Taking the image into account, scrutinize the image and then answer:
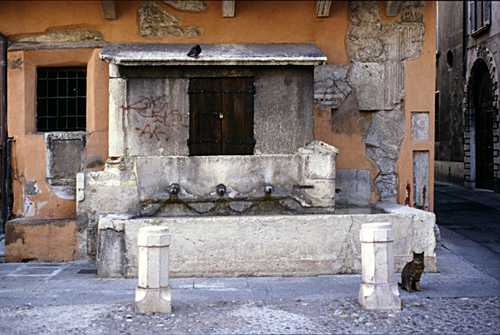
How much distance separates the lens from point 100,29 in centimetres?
959

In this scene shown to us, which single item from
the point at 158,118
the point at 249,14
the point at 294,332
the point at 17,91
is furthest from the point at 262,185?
the point at 17,91

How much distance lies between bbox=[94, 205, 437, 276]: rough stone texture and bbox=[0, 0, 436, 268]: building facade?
1375mm

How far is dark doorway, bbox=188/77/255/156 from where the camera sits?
916 centimetres

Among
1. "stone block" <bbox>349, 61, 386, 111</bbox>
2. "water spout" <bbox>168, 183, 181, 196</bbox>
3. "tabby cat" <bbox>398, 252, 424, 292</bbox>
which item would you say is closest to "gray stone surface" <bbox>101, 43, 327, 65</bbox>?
"stone block" <bbox>349, 61, 386, 111</bbox>

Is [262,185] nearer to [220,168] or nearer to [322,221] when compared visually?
[220,168]

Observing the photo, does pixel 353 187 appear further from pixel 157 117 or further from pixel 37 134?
pixel 37 134

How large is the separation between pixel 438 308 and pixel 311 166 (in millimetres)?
2955

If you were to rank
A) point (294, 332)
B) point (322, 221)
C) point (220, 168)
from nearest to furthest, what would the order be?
point (294, 332) < point (322, 221) < point (220, 168)

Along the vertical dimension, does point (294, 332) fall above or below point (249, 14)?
below

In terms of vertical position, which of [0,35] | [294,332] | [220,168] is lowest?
[294,332]

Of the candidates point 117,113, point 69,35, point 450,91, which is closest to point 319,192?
point 117,113

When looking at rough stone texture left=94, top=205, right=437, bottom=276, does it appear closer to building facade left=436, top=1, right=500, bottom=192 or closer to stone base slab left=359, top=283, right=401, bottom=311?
stone base slab left=359, top=283, right=401, bottom=311

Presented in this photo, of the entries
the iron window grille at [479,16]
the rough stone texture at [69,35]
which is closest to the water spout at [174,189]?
the rough stone texture at [69,35]

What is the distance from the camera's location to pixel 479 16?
2133 centimetres
